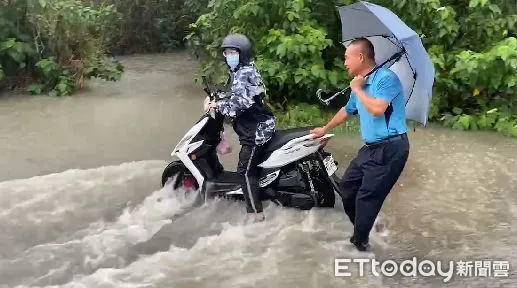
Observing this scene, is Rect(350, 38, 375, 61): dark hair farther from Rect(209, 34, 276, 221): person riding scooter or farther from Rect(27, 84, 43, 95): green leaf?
Rect(27, 84, 43, 95): green leaf

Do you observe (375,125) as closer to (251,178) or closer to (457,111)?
(251,178)

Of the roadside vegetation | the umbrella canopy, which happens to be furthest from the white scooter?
the roadside vegetation

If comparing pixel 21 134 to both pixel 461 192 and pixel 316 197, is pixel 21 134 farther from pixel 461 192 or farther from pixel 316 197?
pixel 461 192

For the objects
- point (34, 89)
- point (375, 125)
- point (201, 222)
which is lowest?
point (34, 89)

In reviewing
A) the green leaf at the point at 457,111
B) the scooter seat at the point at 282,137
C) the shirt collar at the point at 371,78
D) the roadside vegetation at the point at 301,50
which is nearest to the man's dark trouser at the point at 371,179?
the shirt collar at the point at 371,78

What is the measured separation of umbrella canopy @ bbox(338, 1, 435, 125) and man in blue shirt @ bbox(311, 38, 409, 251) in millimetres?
120

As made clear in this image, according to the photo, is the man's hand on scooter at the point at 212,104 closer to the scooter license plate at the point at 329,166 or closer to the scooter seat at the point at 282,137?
the scooter seat at the point at 282,137

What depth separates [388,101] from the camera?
4180mm

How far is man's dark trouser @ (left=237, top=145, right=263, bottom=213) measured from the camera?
207 inches

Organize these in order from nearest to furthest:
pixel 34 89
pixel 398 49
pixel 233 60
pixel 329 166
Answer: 1. pixel 398 49
2. pixel 233 60
3. pixel 329 166
4. pixel 34 89

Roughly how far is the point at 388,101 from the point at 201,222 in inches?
73.3

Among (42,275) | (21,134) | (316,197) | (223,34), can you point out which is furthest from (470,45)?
(42,275)

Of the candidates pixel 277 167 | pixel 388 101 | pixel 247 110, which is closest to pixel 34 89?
pixel 247 110

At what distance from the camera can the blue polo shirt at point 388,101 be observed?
419cm
